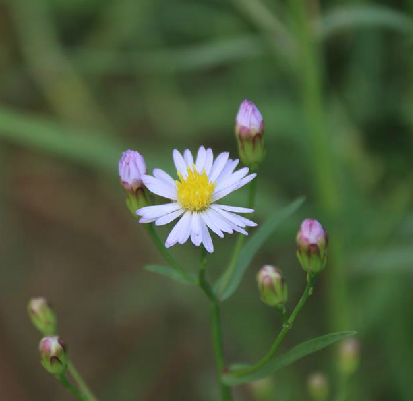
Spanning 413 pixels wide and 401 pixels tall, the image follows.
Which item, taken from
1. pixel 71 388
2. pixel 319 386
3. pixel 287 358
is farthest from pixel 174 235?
pixel 319 386

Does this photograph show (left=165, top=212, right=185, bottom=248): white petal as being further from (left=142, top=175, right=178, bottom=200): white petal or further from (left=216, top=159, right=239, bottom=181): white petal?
(left=216, top=159, right=239, bottom=181): white petal

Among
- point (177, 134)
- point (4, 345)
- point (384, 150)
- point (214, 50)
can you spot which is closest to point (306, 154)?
point (384, 150)

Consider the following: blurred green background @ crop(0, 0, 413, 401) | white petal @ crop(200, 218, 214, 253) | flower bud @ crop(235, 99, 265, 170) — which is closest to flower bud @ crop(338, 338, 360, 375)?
blurred green background @ crop(0, 0, 413, 401)

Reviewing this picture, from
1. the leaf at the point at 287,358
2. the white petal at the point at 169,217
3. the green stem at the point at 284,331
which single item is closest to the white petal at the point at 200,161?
the white petal at the point at 169,217

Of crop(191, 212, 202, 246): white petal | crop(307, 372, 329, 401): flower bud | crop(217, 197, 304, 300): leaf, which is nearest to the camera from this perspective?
crop(191, 212, 202, 246): white petal

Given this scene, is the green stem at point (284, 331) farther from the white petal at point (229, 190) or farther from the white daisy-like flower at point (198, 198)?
the white petal at point (229, 190)

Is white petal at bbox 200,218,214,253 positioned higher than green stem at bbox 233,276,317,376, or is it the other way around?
white petal at bbox 200,218,214,253

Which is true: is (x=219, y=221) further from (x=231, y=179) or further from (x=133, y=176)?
(x=133, y=176)

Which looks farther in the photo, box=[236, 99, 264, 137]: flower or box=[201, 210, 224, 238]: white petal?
box=[236, 99, 264, 137]: flower
